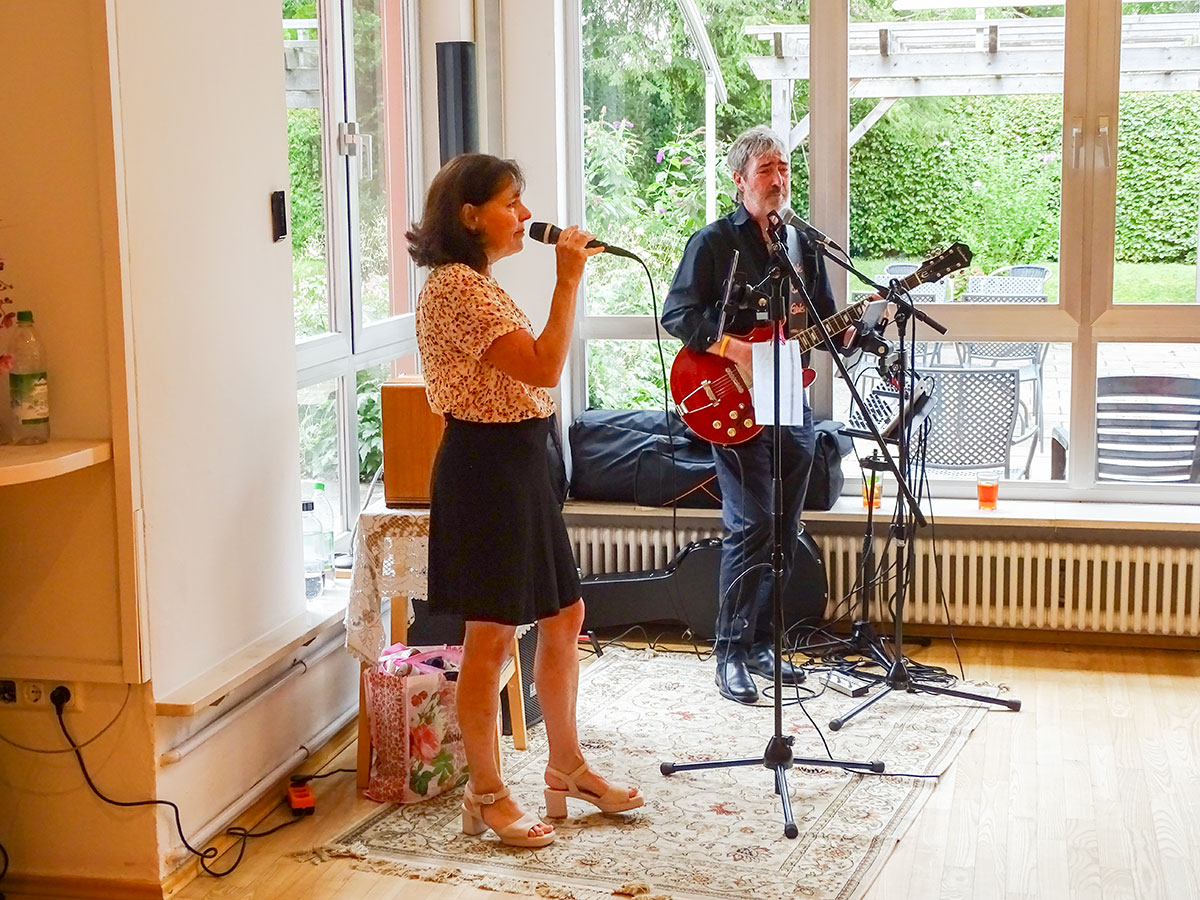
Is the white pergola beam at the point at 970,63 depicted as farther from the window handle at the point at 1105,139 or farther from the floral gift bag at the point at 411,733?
the floral gift bag at the point at 411,733

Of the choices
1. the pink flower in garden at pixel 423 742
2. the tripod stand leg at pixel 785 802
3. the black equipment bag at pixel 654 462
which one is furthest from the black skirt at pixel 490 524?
the black equipment bag at pixel 654 462

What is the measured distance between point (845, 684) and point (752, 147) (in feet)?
5.18

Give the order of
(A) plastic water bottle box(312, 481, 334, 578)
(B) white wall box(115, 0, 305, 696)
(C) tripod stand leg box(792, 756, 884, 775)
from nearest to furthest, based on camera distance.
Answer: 1. (B) white wall box(115, 0, 305, 696)
2. (C) tripod stand leg box(792, 756, 884, 775)
3. (A) plastic water bottle box(312, 481, 334, 578)

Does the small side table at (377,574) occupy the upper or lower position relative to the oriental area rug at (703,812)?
upper

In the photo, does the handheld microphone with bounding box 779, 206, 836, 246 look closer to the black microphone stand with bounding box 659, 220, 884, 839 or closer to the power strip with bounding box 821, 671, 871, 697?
the black microphone stand with bounding box 659, 220, 884, 839

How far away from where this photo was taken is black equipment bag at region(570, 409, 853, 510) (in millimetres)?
4625

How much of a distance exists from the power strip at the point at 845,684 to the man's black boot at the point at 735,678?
0.24m

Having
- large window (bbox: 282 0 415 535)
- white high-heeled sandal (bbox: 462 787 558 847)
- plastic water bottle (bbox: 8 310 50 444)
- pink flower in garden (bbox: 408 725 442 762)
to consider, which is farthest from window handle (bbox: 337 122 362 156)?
white high-heeled sandal (bbox: 462 787 558 847)

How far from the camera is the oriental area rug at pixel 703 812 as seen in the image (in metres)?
2.95

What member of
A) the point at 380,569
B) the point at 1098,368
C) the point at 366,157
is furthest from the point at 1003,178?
the point at 380,569

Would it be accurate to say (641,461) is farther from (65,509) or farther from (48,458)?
(48,458)

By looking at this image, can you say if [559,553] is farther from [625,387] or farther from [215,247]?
[625,387]

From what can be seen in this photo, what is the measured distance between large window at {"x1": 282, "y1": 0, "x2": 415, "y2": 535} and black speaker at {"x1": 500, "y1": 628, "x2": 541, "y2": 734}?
0.65 m

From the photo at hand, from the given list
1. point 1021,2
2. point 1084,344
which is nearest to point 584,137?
point 1021,2
